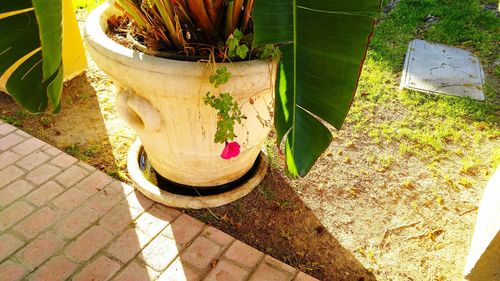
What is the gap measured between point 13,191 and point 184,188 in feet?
3.14

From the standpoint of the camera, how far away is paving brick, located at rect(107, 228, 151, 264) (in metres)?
1.98

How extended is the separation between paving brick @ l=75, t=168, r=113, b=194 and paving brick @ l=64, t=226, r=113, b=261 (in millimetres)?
287

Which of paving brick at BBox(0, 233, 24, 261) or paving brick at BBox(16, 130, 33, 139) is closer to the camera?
paving brick at BBox(0, 233, 24, 261)

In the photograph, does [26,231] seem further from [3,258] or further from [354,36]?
[354,36]

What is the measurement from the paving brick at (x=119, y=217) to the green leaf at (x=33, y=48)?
2.96 feet

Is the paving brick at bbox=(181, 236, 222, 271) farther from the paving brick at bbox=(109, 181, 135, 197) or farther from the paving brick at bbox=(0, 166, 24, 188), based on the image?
the paving brick at bbox=(0, 166, 24, 188)

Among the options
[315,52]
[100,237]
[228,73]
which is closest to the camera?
[315,52]

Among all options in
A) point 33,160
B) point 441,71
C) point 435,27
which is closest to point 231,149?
point 33,160

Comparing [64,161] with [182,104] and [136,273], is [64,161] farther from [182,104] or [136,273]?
[182,104]

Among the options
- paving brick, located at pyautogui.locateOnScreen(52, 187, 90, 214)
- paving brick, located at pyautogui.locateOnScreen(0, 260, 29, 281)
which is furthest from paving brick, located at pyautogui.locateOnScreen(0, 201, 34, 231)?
paving brick, located at pyautogui.locateOnScreen(0, 260, 29, 281)

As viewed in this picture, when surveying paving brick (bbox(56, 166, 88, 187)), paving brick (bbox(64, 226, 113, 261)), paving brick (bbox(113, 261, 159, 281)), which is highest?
paving brick (bbox(56, 166, 88, 187))

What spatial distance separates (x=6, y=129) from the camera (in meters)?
2.71

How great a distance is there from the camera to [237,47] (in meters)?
1.61

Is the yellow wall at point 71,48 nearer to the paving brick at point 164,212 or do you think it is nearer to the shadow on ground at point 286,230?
the paving brick at point 164,212
